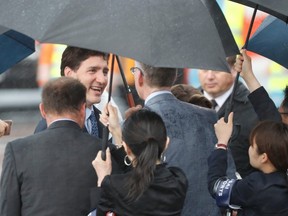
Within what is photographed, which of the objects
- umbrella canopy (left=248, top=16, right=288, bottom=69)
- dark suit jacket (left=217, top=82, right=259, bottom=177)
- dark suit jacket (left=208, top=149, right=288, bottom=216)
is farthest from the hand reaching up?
umbrella canopy (left=248, top=16, right=288, bottom=69)

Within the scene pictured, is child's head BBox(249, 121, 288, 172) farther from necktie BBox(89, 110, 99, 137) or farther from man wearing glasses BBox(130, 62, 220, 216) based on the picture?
necktie BBox(89, 110, 99, 137)

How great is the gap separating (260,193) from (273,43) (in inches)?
59.1

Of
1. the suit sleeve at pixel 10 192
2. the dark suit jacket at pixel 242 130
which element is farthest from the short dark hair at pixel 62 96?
the dark suit jacket at pixel 242 130

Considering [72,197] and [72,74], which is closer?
[72,197]

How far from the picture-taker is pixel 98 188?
201 inches

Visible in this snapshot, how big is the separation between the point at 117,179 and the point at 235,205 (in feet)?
2.66

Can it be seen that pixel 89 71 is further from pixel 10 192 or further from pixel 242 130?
Answer: pixel 242 130

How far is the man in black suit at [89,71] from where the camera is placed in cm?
621

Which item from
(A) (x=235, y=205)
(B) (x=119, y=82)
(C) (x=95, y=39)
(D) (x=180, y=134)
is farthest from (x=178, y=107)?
(B) (x=119, y=82)

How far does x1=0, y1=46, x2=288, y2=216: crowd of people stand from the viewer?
502cm

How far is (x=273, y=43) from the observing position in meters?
6.49

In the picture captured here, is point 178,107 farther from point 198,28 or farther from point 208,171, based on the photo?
point 198,28

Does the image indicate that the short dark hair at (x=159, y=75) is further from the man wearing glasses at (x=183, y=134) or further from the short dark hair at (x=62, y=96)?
the short dark hair at (x=62, y=96)

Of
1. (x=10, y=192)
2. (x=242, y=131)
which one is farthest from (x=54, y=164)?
(x=242, y=131)
